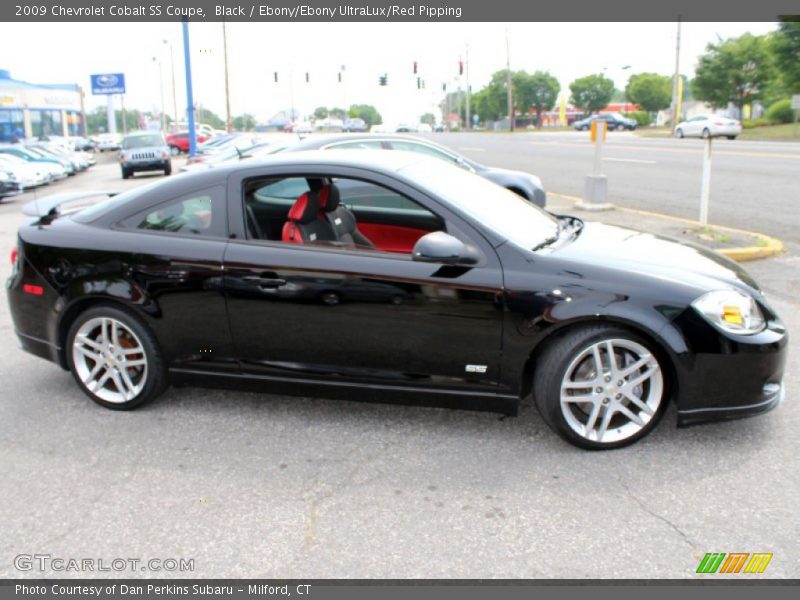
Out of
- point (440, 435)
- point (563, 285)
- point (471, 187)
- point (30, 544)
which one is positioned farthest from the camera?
point (471, 187)

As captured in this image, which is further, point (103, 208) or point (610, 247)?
point (103, 208)

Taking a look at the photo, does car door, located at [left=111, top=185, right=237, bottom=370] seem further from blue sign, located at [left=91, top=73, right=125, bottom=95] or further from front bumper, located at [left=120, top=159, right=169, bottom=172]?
blue sign, located at [left=91, top=73, right=125, bottom=95]

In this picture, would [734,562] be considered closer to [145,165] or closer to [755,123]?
[145,165]

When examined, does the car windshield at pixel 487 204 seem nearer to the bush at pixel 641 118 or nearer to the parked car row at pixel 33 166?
the parked car row at pixel 33 166

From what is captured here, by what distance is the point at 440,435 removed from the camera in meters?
4.04

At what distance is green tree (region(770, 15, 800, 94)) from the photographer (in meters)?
43.0

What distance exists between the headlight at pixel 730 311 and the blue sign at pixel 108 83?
253ft

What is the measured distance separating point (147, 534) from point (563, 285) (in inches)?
88.4

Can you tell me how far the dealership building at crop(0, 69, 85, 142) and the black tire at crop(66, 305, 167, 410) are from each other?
7121 cm

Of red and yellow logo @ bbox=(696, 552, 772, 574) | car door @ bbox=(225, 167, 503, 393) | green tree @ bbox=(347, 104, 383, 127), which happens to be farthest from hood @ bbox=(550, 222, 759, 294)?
green tree @ bbox=(347, 104, 383, 127)

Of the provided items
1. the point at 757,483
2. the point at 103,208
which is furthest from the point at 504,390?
the point at 103,208

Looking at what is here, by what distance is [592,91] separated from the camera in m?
108

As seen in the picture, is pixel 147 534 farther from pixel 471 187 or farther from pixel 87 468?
pixel 471 187

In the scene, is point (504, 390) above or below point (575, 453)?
above
